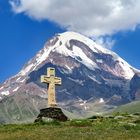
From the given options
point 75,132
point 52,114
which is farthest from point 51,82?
point 75,132

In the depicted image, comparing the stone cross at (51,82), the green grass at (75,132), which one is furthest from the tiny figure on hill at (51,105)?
the green grass at (75,132)

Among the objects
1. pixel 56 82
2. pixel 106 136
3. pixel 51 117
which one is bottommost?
pixel 106 136

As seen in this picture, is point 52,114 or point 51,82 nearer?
point 52,114

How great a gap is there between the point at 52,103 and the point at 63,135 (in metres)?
24.2

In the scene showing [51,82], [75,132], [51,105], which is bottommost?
[75,132]

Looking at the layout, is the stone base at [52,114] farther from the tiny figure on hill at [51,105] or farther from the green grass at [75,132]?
the green grass at [75,132]

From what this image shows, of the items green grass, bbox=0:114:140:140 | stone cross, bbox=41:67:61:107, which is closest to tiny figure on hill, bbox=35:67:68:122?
stone cross, bbox=41:67:61:107

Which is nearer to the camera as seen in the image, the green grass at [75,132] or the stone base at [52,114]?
the green grass at [75,132]

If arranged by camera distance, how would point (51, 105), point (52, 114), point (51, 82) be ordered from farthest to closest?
point (51, 82)
point (51, 105)
point (52, 114)

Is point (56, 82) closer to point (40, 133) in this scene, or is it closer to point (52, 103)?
point (52, 103)

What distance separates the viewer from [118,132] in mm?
39219

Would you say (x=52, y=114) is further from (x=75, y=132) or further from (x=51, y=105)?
(x=75, y=132)

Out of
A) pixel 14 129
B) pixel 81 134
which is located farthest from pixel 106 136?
pixel 14 129

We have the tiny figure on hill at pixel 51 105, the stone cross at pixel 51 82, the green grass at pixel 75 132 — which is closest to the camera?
the green grass at pixel 75 132
